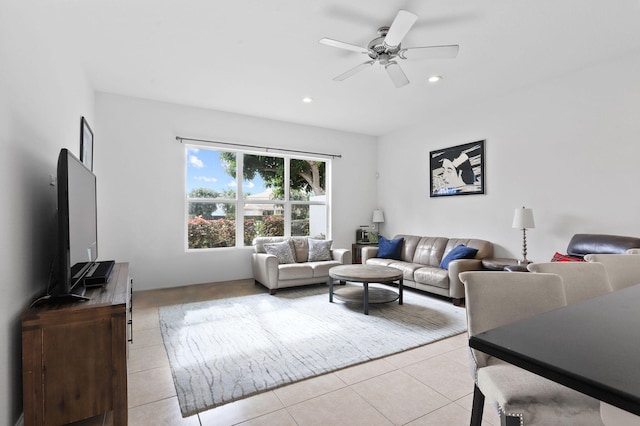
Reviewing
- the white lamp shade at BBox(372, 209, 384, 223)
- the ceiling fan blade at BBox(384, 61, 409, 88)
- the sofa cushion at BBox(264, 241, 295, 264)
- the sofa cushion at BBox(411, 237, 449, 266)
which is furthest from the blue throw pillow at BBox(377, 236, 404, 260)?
the ceiling fan blade at BBox(384, 61, 409, 88)

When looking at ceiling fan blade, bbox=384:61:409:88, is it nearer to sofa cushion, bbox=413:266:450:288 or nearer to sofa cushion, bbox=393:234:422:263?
sofa cushion, bbox=413:266:450:288

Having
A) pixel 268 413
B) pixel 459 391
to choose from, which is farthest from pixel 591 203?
pixel 268 413

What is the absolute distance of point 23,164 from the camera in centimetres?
181

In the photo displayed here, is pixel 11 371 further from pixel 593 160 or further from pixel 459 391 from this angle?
pixel 593 160

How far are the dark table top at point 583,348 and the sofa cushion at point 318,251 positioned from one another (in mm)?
4279

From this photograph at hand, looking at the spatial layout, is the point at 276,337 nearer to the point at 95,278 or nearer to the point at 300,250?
the point at 95,278

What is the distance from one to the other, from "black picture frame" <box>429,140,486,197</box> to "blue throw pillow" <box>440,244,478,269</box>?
0.99 meters

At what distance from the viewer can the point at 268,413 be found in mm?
1850

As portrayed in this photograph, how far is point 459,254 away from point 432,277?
0.47m

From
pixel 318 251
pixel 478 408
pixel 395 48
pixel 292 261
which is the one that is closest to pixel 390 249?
pixel 318 251

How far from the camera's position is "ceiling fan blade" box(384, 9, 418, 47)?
229 cm

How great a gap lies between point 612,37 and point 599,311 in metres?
3.42

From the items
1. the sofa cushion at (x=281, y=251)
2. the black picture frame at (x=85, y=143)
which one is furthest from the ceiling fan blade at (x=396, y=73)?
the black picture frame at (x=85, y=143)

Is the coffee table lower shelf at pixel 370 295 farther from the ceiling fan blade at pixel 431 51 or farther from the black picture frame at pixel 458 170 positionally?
the ceiling fan blade at pixel 431 51
